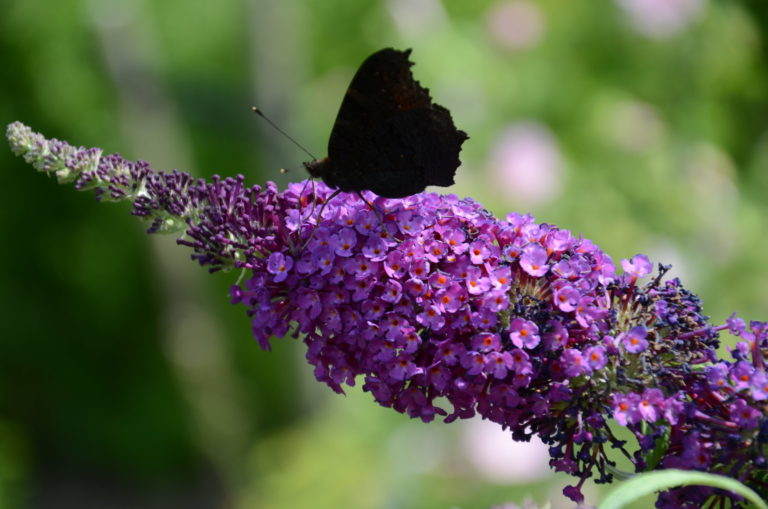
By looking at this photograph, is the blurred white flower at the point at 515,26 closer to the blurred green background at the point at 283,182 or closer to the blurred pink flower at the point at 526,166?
the blurred green background at the point at 283,182

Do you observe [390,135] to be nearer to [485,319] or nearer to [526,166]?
[485,319]

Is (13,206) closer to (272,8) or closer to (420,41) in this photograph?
(272,8)

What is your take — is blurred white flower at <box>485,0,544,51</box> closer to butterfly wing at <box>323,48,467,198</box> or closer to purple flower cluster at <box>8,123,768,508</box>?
butterfly wing at <box>323,48,467,198</box>

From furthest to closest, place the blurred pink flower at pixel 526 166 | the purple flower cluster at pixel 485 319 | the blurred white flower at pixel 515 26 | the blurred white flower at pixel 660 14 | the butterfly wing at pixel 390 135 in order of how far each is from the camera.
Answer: the blurred white flower at pixel 515 26 < the blurred white flower at pixel 660 14 < the blurred pink flower at pixel 526 166 < the butterfly wing at pixel 390 135 < the purple flower cluster at pixel 485 319

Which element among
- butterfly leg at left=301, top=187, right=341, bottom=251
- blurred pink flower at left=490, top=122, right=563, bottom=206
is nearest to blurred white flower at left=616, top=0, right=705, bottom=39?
blurred pink flower at left=490, top=122, right=563, bottom=206


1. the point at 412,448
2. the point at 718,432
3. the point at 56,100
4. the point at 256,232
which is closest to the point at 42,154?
the point at 256,232

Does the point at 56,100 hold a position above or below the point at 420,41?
below

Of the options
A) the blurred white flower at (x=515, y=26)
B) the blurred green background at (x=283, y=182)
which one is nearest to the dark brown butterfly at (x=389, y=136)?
the blurred green background at (x=283, y=182)

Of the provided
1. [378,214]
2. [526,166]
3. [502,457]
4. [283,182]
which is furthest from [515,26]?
[378,214]
